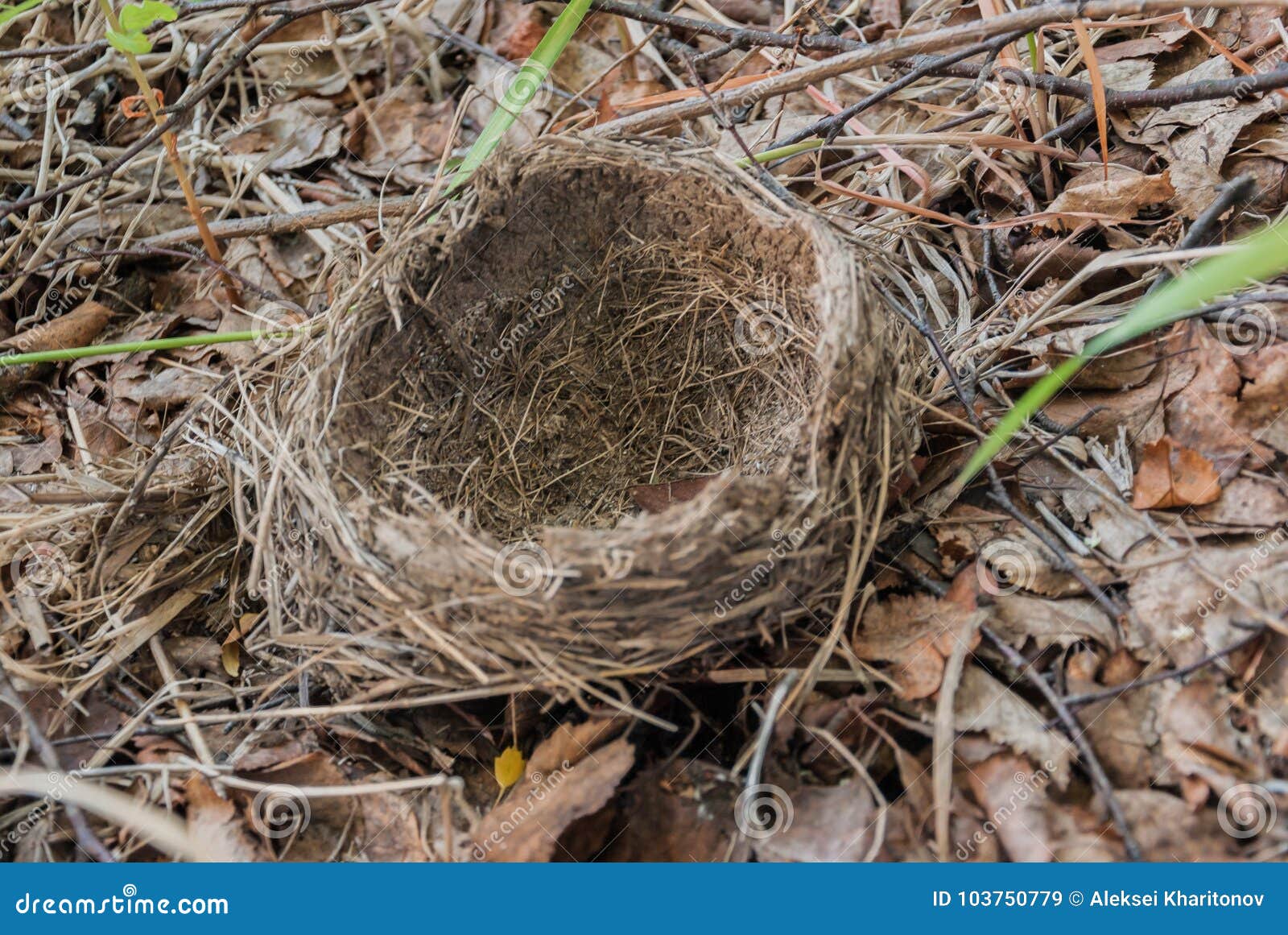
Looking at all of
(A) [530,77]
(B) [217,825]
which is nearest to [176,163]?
(A) [530,77]

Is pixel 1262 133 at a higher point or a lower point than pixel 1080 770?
higher

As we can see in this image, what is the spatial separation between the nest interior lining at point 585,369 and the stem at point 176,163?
79 centimetres

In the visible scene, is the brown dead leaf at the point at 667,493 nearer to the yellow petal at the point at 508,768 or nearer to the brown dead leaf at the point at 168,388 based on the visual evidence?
the yellow petal at the point at 508,768

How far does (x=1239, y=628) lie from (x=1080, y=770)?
1.15 feet

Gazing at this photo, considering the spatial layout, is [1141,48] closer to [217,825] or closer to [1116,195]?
[1116,195]

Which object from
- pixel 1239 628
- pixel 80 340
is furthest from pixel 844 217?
pixel 80 340

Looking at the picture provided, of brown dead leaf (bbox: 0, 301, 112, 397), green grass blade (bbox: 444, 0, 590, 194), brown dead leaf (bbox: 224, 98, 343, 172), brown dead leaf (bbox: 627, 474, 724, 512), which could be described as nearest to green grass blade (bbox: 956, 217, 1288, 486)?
brown dead leaf (bbox: 627, 474, 724, 512)

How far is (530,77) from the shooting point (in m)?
2.31

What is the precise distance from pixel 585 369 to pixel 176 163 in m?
1.12

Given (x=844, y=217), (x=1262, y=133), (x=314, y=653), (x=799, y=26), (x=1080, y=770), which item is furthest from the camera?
(x=799, y=26)

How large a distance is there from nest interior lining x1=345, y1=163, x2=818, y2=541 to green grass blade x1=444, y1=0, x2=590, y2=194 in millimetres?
229

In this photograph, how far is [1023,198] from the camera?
2.32 meters

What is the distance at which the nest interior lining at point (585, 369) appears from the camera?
6.97 ft

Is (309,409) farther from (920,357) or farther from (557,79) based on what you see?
(557,79)
